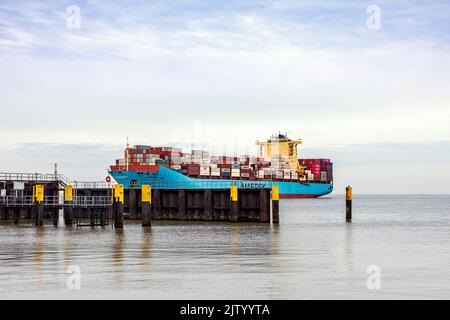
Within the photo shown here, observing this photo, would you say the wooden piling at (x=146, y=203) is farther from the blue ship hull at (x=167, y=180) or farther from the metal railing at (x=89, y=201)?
the blue ship hull at (x=167, y=180)

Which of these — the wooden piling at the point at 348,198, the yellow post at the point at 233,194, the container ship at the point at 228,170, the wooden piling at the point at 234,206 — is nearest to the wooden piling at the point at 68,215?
the wooden piling at the point at 234,206

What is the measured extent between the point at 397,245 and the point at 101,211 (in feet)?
83.1

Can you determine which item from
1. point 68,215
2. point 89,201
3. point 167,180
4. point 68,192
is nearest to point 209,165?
point 167,180

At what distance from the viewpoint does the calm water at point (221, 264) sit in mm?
23016

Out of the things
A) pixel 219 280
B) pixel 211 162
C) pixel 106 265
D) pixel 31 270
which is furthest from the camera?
pixel 211 162

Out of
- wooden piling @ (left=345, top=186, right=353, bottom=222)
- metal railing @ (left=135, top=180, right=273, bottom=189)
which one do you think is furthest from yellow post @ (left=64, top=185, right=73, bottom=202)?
metal railing @ (left=135, top=180, right=273, bottom=189)

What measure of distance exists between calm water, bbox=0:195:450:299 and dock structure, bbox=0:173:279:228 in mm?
4256

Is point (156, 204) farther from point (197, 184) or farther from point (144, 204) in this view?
point (197, 184)

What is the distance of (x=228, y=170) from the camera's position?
14925 cm

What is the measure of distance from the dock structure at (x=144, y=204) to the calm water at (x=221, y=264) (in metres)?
4.26

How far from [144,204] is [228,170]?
9596 centimetres

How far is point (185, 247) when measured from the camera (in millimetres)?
39219

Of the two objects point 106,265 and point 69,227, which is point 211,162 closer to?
point 69,227
